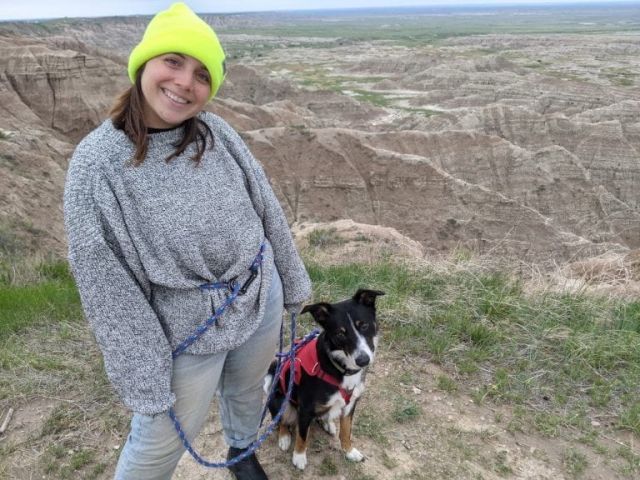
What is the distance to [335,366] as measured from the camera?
304 centimetres

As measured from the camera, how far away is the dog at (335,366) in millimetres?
2932

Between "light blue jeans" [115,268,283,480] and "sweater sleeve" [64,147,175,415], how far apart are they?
125 mm

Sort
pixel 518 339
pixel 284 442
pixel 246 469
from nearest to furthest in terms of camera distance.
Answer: pixel 246 469 < pixel 284 442 < pixel 518 339

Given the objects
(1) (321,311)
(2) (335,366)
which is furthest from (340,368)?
(1) (321,311)

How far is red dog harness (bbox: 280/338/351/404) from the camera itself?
3.07m

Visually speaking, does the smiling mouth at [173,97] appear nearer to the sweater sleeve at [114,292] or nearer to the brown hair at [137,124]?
→ the brown hair at [137,124]

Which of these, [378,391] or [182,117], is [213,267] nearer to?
[182,117]

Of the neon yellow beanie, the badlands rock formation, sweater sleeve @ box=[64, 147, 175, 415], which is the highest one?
the neon yellow beanie

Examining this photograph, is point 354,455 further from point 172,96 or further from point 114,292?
point 172,96

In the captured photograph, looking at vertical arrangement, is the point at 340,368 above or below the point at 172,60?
below

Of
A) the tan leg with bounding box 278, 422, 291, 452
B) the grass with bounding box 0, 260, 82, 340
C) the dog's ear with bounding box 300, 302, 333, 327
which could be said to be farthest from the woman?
the grass with bounding box 0, 260, 82, 340

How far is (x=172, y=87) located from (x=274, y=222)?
0.85 m

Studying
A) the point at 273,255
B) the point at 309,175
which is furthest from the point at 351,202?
the point at 273,255

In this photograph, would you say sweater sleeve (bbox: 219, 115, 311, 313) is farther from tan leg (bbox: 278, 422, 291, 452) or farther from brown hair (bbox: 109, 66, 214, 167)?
tan leg (bbox: 278, 422, 291, 452)
